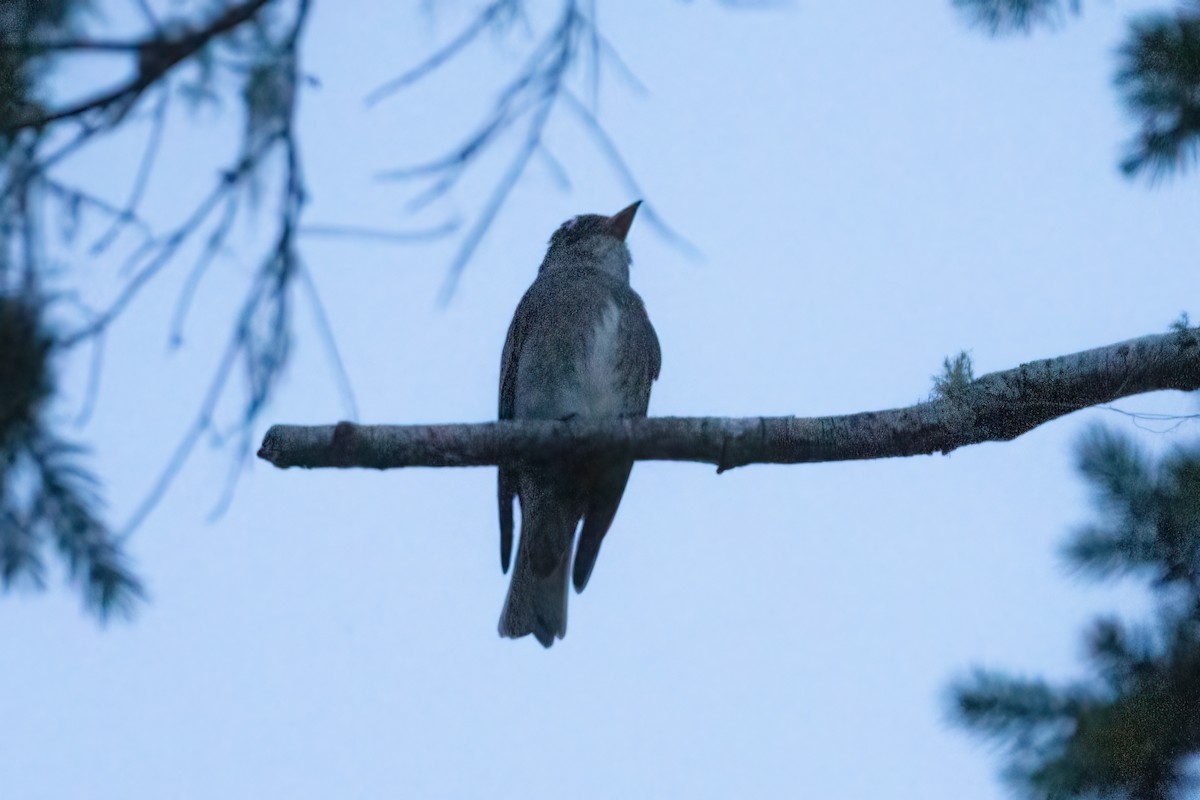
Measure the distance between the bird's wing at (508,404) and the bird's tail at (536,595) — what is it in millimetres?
84

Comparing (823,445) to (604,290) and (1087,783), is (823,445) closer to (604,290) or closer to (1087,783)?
(1087,783)

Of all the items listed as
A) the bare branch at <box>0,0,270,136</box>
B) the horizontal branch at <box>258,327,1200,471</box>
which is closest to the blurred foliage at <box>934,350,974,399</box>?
the horizontal branch at <box>258,327,1200,471</box>

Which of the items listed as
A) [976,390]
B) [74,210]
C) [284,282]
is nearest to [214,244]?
[284,282]

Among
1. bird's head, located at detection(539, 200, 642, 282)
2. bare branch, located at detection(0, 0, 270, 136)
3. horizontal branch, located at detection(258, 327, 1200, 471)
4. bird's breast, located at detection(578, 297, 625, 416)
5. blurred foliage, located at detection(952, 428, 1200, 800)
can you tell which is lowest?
blurred foliage, located at detection(952, 428, 1200, 800)

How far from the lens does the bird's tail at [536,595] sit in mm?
4418

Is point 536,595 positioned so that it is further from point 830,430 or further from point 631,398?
point 830,430

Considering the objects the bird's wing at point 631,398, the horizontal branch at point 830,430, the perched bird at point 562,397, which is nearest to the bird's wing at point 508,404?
the perched bird at point 562,397

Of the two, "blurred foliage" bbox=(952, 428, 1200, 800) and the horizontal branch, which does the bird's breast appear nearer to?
the horizontal branch

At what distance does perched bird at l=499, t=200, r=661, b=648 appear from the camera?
173 inches

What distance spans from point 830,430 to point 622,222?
257 centimetres

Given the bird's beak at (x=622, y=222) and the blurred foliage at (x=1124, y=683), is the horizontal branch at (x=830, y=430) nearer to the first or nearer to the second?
the blurred foliage at (x=1124, y=683)

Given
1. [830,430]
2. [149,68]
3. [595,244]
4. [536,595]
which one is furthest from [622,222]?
[149,68]

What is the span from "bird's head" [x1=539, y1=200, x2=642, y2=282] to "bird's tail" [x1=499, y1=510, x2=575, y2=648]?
137cm

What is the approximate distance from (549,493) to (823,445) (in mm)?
1308
